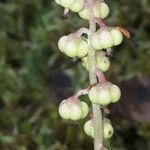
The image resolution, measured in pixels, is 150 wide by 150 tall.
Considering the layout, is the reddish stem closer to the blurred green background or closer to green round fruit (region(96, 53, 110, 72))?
green round fruit (region(96, 53, 110, 72))

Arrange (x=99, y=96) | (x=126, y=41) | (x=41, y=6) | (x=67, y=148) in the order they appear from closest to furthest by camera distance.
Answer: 1. (x=99, y=96)
2. (x=67, y=148)
3. (x=126, y=41)
4. (x=41, y=6)

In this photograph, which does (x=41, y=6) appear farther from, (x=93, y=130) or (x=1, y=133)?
(x=93, y=130)

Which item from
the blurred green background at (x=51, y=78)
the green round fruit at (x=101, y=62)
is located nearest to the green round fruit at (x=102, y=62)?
the green round fruit at (x=101, y=62)

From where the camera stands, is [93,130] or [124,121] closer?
[93,130]

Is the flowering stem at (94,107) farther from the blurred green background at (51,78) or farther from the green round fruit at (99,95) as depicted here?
the blurred green background at (51,78)

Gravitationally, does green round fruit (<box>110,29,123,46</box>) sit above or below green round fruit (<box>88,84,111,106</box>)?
above

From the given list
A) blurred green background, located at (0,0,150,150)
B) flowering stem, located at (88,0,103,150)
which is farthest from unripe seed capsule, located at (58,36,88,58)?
blurred green background, located at (0,0,150,150)

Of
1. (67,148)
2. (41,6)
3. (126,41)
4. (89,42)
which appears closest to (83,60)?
(89,42)
